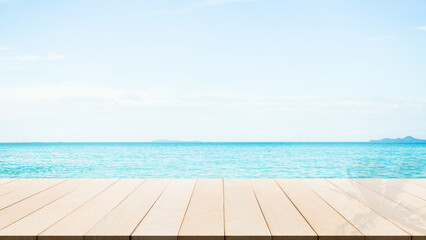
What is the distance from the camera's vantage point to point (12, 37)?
15.9 m

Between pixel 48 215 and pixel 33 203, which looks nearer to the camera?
pixel 48 215

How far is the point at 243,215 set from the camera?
4.94 feet

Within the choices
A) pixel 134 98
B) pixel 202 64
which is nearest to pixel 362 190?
pixel 202 64

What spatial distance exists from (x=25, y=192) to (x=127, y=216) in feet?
3.16

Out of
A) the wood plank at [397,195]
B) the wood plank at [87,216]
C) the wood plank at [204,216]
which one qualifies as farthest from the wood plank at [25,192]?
the wood plank at [397,195]

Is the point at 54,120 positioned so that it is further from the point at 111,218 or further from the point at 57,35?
the point at 111,218

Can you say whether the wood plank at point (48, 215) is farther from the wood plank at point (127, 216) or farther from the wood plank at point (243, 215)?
the wood plank at point (243, 215)

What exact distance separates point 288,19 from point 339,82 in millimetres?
7294

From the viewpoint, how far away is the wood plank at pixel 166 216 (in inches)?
48.8

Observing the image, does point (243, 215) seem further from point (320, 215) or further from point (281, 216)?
point (320, 215)

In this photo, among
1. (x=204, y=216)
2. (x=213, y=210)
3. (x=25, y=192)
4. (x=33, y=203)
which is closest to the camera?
(x=204, y=216)

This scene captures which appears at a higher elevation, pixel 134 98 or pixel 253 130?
pixel 134 98

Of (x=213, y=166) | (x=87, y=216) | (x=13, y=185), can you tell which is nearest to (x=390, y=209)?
(x=87, y=216)

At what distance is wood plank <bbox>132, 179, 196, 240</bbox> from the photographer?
4.07ft
